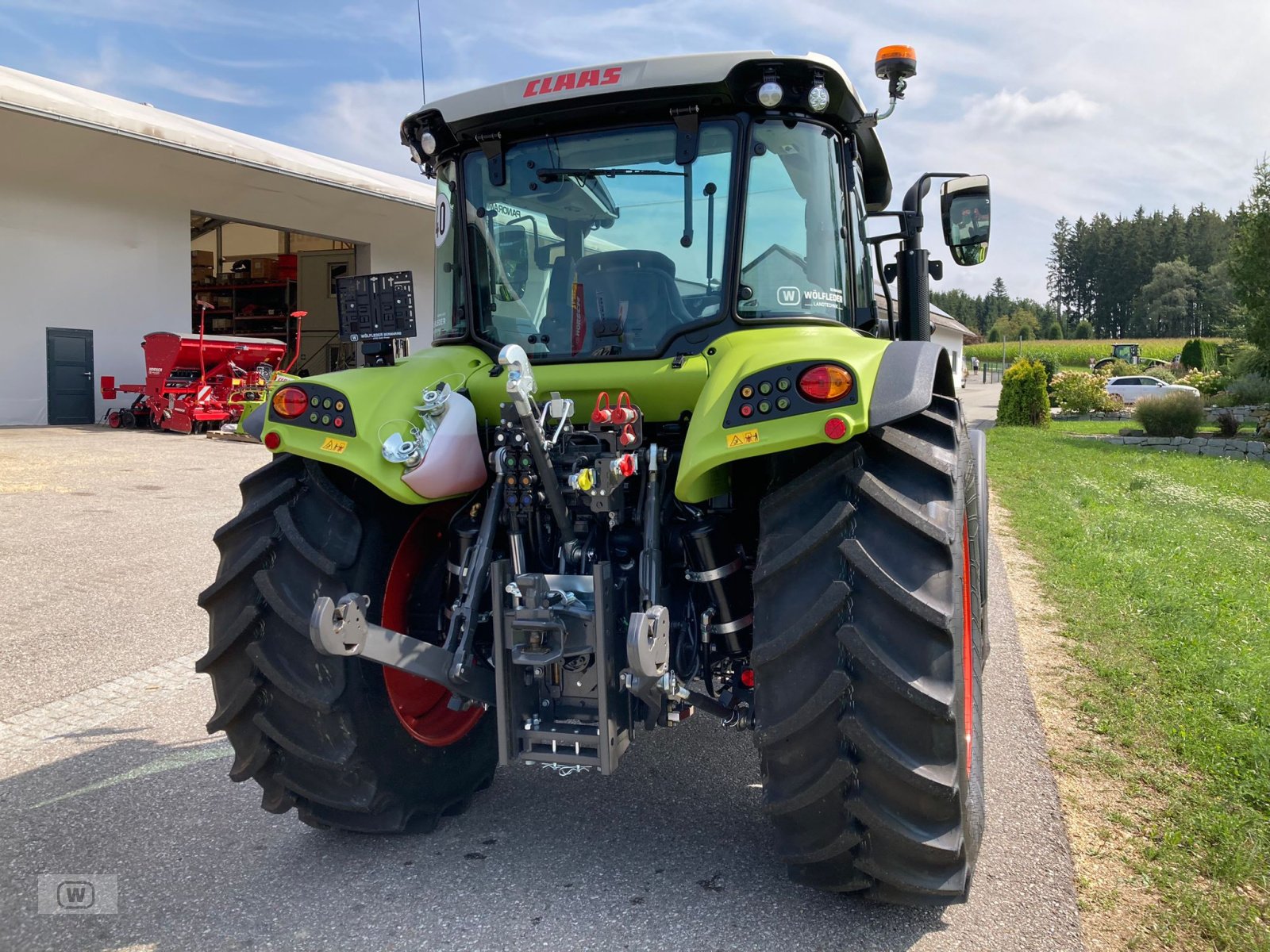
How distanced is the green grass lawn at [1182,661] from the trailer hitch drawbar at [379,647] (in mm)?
2125

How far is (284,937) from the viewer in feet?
8.76

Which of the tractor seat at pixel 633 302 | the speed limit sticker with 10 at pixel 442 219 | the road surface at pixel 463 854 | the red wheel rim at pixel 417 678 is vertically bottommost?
the road surface at pixel 463 854

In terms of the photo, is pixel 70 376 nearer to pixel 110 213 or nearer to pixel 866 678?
pixel 110 213

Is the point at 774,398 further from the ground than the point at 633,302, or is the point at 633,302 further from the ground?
the point at 633,302

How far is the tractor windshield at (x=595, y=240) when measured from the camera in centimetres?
318

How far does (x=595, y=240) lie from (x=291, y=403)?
1.14m

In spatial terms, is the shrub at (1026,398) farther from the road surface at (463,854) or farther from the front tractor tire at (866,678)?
the front tractor tire at (866,678)

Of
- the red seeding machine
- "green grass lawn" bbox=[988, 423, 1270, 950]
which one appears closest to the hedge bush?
"green grass lawn" bbox=[988, 423, 1270, 950]

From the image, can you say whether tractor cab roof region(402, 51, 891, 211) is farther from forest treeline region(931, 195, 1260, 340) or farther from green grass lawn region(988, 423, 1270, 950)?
forest treeline region(931, 195, 1260, 340)

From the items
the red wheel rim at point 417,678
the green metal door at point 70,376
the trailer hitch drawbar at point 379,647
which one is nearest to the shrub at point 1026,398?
the green metal door at point 70,376

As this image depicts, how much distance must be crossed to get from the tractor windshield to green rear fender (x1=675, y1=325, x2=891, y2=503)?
1.31 ft

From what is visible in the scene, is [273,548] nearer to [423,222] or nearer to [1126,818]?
[1126,818]

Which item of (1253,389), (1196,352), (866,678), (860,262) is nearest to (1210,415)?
(1253,389)

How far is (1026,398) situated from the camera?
2486cm
